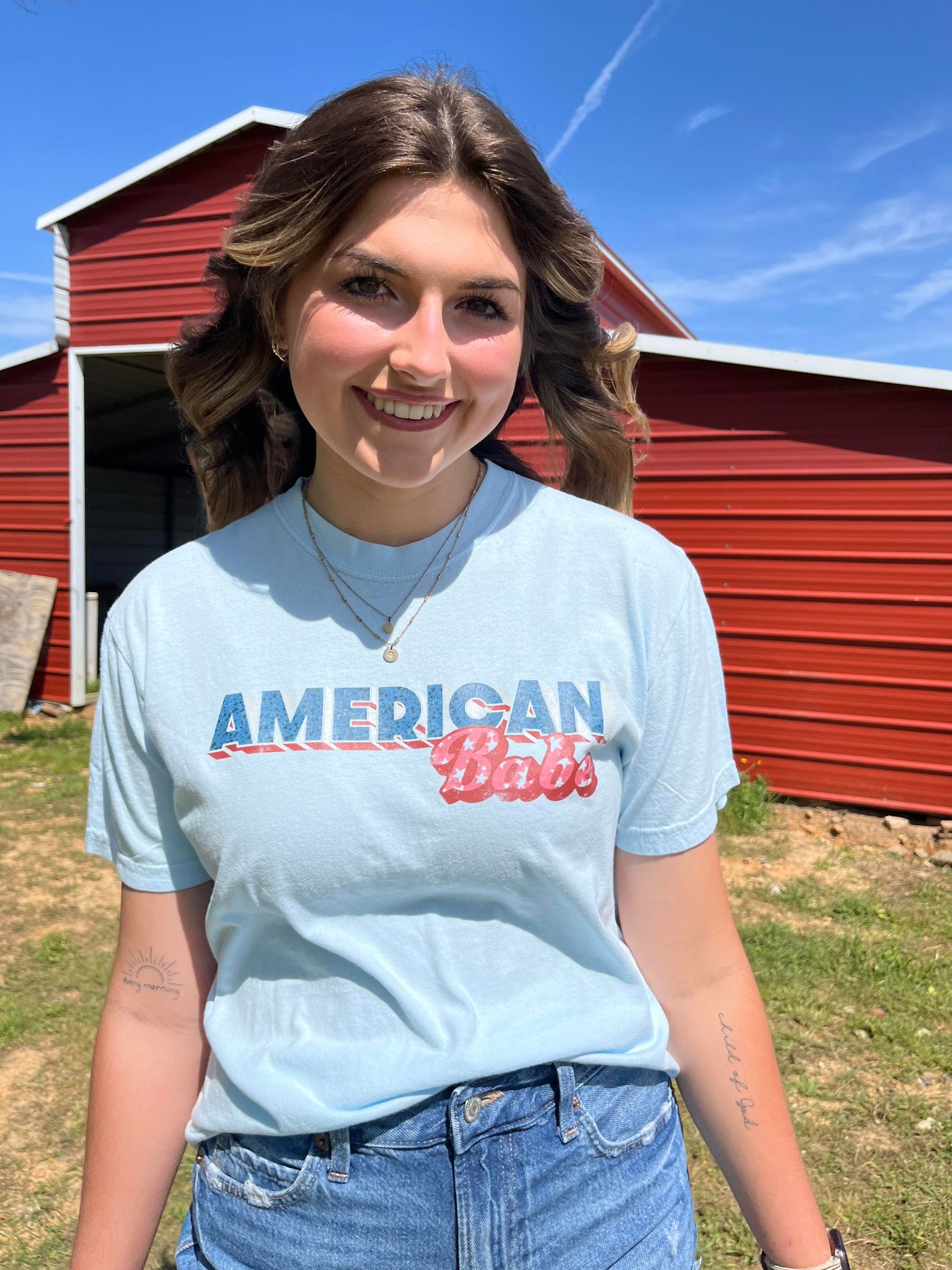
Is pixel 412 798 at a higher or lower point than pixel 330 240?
lower

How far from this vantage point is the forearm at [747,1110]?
1.17 metres

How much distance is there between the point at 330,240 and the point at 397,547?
41 centimetres

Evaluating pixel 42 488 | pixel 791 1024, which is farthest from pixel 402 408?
pixel 42 488

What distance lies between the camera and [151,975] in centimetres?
122

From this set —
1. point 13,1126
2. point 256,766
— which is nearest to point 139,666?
point 256,766

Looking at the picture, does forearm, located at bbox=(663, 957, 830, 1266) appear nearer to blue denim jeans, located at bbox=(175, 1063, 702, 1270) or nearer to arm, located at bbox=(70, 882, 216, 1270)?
blue denim jeans, located at bbox=(175, 1063, 702, 1270)

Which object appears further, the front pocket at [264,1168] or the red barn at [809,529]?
the red barn at [809,529]

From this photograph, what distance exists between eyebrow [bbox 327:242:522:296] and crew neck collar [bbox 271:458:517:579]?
0.28 metres

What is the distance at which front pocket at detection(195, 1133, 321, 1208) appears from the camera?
1093 millimetres

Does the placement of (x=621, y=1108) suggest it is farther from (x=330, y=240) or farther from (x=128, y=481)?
(x=128, y=481)

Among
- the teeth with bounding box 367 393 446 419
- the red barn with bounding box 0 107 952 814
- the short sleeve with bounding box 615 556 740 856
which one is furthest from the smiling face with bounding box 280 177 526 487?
the red barn with bounding box 0 107 952 814

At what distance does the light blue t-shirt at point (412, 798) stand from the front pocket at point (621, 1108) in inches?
1.4

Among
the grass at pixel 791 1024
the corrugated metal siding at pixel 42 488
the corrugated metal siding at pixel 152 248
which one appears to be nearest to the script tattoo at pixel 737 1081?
the grass at pixel 791 1024

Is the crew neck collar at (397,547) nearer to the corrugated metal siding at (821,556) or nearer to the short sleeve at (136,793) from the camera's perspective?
the short sleeve at (136,793)
